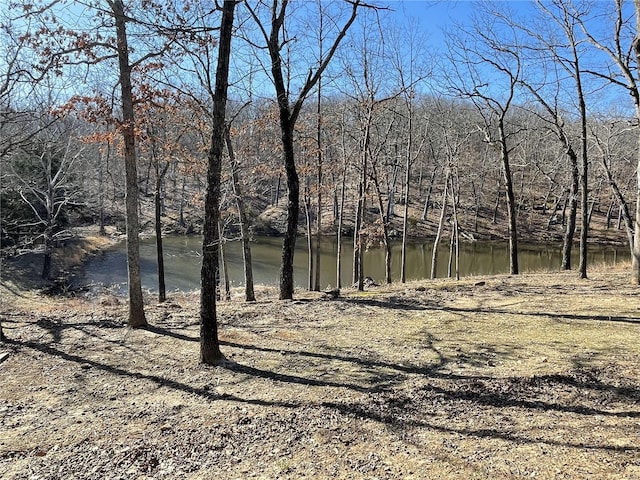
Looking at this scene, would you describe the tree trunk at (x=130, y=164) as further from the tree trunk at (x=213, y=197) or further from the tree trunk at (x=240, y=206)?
the tree trunk at (x=240, y=206)

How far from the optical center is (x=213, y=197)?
6.26 m

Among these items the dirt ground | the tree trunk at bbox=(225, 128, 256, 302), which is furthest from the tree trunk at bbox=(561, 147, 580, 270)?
the tree trunk at bbox=(225, 128, 256, 302)

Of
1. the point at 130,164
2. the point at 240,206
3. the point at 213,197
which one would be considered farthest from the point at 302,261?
the point at 213,197

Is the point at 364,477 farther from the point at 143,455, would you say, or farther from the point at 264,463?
the point at 143,455

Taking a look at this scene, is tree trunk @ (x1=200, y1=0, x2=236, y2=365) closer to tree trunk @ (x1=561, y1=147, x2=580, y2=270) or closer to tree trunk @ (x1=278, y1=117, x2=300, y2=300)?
tree trunk @ (x1=278, y1=117, x2=300, y2=300)

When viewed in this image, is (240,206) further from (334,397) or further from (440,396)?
(440,396)

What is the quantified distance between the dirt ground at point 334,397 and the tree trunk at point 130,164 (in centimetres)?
57

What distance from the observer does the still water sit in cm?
2430

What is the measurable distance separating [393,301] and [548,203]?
47108mm

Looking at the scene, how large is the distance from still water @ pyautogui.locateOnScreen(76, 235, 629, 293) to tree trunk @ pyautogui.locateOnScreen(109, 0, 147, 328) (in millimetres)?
10389

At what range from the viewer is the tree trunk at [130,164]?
25.9 ft

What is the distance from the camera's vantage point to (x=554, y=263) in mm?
30281

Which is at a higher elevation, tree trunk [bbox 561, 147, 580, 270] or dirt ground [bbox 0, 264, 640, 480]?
tree trunk [bbox 561, 147, 580, 270]

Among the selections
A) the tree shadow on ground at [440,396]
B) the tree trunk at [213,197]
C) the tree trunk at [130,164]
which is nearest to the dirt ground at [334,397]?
the tree shadow on ground at [440,396]
